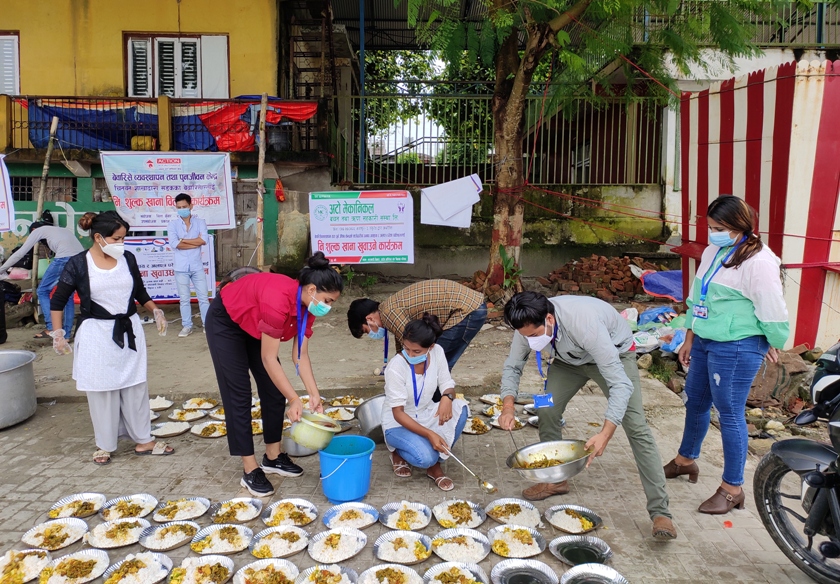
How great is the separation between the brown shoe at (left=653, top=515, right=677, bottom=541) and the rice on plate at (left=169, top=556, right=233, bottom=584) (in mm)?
2239

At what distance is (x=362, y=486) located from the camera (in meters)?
3.78

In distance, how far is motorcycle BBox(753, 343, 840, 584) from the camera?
2832mm

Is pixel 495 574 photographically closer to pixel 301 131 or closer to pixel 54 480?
pixel 54 480

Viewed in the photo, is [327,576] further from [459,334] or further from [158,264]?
[158,264]

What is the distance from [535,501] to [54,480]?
3.25 metres

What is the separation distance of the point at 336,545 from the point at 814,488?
241cm

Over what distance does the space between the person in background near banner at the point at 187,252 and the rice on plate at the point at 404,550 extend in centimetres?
541

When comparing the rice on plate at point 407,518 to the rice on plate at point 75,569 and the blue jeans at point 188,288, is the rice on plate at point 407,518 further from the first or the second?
the blue jeans at point 188,288

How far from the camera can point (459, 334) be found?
185 inches

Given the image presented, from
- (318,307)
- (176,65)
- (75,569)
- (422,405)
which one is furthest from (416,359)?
(176,65)

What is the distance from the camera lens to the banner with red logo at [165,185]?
8898mm

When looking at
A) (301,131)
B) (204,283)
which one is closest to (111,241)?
(204,283)

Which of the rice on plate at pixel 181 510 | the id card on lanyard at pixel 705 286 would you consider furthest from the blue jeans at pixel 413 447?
the id card on lanyard at pixel 705 286

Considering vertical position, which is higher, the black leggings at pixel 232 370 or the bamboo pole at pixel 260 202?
the bamboo pole at pixel 260 202
